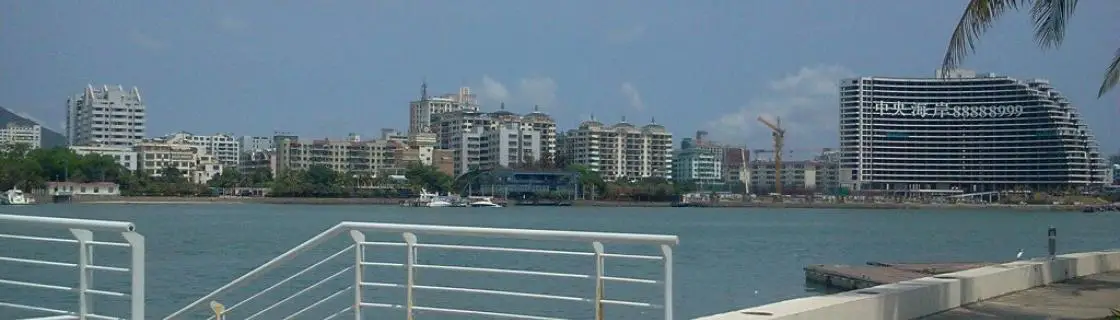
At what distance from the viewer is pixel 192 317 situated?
24.9 m

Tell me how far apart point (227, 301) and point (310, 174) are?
165076 millimetres

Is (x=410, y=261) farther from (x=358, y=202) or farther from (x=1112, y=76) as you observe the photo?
(x=358, y=202)

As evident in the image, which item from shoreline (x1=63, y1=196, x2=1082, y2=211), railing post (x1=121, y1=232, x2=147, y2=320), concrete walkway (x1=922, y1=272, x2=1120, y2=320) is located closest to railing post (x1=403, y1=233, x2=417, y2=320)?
railing post (x1=121, y1=232, x2=147, y2=320)

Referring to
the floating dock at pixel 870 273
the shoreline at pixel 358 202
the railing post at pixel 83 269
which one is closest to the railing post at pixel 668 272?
the railing post at pixel 83 269

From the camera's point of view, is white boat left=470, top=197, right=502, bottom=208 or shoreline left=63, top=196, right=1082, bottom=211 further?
white boat left=470, top=197, right=502, bottom=208

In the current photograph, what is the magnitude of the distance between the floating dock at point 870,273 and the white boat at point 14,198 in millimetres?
124088

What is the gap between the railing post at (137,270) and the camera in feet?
21.9

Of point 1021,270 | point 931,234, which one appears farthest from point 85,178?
point 1021,270

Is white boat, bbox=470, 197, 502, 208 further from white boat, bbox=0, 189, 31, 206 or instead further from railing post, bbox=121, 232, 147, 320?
railing post, bbox=121, 232, 147, 320

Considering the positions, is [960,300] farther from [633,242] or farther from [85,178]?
[85,178]

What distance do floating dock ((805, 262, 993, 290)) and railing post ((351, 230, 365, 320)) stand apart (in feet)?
70.5

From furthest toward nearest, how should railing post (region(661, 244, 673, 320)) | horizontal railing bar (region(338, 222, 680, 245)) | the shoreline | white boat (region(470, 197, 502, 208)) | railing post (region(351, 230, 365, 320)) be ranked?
white boat (region(470, 197, 502, 208)) → the shoreline → railing post (region(351, 230, 365, 320)) → horizontal railing bar (region(338, 222, 680, 245)) → railing post (region(661, 244, 673, 320))

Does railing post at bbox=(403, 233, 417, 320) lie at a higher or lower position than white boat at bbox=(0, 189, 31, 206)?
higher

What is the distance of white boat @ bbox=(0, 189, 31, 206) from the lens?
467 feet
